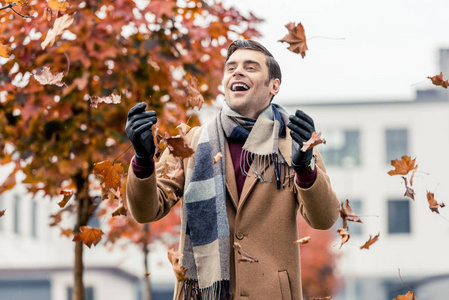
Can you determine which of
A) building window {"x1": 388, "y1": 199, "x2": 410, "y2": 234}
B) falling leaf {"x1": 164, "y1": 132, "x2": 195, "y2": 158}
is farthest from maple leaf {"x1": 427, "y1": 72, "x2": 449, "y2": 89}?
building window {"x1": 388, "y1": 199, "x2": 410, "y2": 234}

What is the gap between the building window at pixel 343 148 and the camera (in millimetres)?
34344

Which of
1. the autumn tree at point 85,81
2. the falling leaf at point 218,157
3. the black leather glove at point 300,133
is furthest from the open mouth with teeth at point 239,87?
the autumn tree at point 85,81

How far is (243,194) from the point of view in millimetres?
3166

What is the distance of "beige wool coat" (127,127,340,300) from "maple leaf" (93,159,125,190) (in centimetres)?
32

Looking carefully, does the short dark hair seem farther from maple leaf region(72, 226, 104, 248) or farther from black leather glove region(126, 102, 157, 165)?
maple leaf region(72, 226, 104, 248)

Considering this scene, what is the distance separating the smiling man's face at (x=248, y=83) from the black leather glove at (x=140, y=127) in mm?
560

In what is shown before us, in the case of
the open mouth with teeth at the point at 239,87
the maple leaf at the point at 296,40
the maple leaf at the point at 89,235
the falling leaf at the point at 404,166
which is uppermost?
the maple leaf at the point at 296,40

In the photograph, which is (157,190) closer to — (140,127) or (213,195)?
(213,195)

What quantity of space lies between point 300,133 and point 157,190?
2.17 ft

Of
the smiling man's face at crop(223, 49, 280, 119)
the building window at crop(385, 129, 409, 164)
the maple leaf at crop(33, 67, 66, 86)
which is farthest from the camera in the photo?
the building window at crop(385, 129, 409, 164)

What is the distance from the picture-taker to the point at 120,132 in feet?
18.6

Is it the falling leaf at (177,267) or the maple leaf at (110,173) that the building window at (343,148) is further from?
the falling leaf at (177,267)

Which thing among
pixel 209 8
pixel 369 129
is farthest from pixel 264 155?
pixel 369 129

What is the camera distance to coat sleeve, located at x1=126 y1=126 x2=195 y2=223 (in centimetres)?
299
